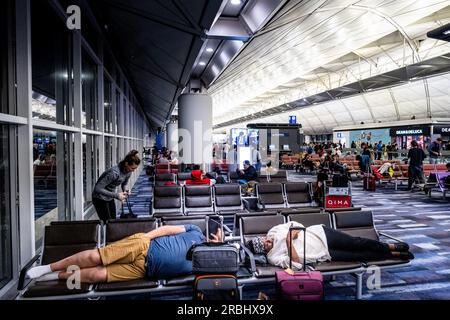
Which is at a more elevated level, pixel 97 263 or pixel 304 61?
pixel 304 61

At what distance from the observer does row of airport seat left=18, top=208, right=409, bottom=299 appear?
2.94 metres

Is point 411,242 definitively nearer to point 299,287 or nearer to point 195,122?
Answer: point 299,287

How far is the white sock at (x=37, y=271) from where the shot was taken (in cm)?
299

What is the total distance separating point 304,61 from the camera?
14695 millimetres

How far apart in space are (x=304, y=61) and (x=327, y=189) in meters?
9.58

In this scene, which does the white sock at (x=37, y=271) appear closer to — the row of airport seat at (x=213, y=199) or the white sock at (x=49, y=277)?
the white sock at (x=49, y=277)

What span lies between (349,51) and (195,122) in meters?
7.69

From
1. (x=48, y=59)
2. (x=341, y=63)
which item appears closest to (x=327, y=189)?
(x=48, y=59)

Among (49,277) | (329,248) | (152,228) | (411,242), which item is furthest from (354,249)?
(49,277)

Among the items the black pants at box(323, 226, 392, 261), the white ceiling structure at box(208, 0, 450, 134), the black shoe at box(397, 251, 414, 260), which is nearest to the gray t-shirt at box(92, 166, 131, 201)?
the black pants at box(323, 226, 392, 261)

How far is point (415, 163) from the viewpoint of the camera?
12.0 meters
